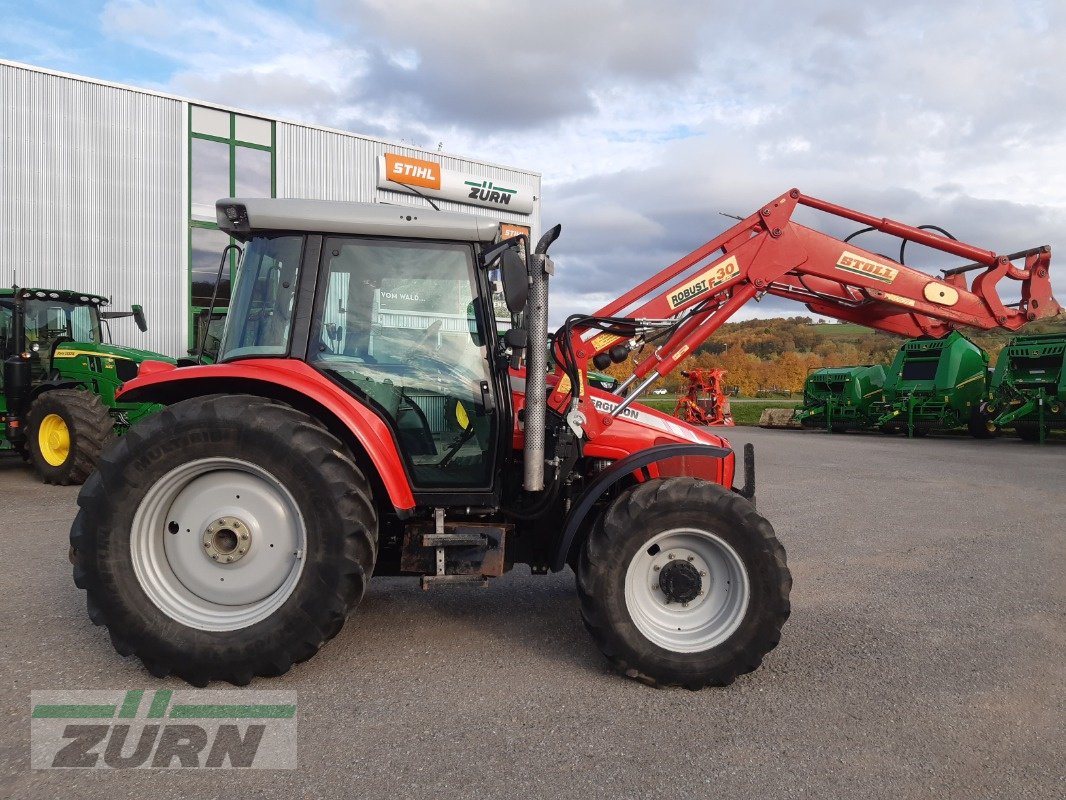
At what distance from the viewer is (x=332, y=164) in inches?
686

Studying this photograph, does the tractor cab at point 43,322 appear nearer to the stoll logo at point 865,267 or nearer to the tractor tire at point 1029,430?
the stoll logo at point 865,267

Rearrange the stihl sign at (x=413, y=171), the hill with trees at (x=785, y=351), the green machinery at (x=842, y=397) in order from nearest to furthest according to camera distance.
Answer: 1. the stihl sign at (x=413, y=171)
2. the green machinery at (x=842, y=397)
3. the hill with trees at (x=785, y=351)

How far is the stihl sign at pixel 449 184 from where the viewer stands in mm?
18000

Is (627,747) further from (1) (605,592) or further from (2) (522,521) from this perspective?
(2) (522,521)

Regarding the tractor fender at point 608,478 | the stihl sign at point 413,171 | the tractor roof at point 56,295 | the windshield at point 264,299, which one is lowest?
the tractor fender at point 608,478

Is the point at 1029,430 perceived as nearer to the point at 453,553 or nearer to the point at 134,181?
the point at 453,553

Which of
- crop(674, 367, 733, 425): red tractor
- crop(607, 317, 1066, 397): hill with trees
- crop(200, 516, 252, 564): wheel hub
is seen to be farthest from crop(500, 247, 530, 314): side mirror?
crop(607, 317, 1066, 397): hill with trees

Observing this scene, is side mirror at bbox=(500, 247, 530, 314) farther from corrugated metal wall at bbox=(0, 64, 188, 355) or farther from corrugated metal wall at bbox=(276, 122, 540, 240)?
corrugated metal wall at bbox=(0, 64, 188, 355)

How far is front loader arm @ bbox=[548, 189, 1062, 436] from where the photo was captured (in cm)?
444

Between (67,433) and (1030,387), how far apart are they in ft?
57.5

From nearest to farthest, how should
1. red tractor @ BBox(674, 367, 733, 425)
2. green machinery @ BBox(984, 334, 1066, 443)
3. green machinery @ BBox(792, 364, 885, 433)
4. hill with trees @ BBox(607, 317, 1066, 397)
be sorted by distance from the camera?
green machinery @ BBox(984, 334, 1066, 443) → red tractor @ BBox(674, 367, 733, 425) → green machinery @ BBox(792, 364, 885, 433) → hill with trees @ BBox(607, 317, 1066, 397)

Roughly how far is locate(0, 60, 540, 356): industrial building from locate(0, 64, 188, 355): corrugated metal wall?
19 mm

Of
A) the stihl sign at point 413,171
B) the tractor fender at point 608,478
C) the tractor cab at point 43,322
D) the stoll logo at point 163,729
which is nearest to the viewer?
the stoll logo at point 163,729

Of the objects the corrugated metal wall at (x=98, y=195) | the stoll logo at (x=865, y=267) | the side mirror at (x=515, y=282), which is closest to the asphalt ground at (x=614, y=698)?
the side mirror at (x=515, y=282)
